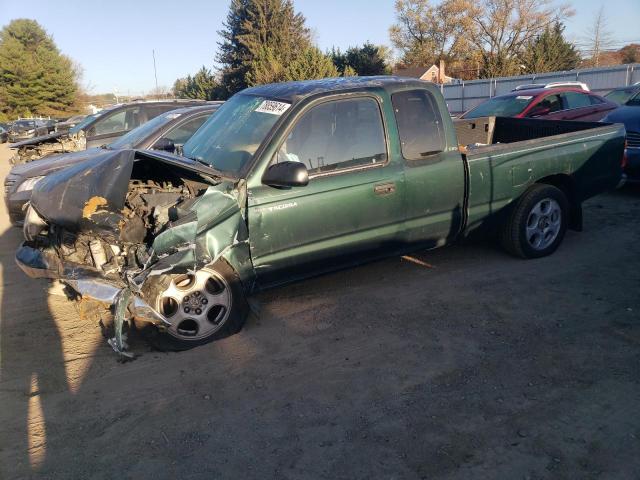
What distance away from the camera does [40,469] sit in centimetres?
275

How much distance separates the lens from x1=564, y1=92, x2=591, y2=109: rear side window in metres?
11.1

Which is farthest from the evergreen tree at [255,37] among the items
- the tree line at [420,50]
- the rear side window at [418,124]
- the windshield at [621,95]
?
the rear side window at [418,124]

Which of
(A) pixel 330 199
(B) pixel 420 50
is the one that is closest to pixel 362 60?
(B) pixel 420 50

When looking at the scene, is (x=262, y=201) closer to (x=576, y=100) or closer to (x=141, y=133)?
(x=141, y=133)

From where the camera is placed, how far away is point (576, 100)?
1125 cm

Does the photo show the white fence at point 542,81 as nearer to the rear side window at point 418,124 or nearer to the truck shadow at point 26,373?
the rear side window at point 418,124

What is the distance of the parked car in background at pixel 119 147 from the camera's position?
6.55m

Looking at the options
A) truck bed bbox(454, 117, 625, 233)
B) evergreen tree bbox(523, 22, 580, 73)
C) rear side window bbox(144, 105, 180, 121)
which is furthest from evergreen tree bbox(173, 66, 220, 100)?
truck bed bbox(454, 117, 625, 233)

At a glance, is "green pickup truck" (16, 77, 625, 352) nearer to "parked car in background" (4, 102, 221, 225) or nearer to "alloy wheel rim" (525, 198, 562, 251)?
"alloy wheel rim" (525, 198, 562, 251)

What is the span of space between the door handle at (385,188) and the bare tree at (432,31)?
59.5m

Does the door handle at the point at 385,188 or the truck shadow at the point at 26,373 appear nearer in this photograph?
the truck shadow at the point at 26,373

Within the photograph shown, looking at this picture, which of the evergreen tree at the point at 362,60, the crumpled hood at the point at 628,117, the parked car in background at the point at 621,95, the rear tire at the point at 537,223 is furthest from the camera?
the evergreen tree at the point at 362,60

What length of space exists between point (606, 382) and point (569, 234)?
340 centimetres

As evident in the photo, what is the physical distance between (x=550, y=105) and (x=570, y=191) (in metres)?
6.07
